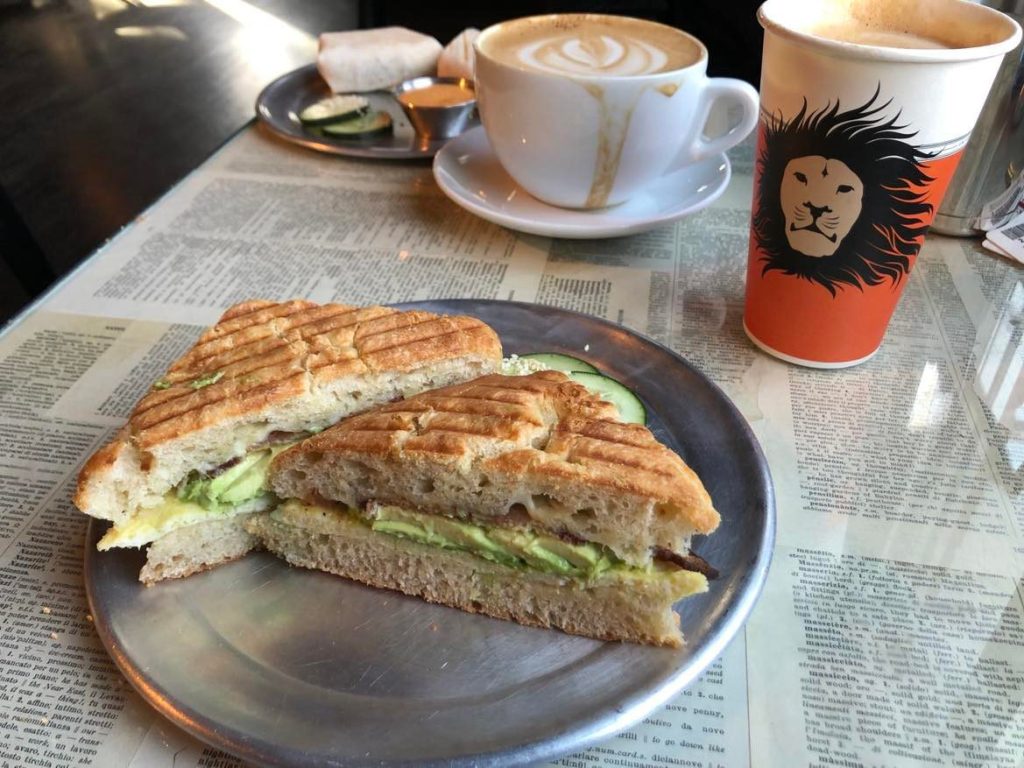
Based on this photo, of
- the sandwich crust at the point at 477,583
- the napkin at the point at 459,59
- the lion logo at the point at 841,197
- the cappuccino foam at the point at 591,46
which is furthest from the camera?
the napkin at the point at 459,59

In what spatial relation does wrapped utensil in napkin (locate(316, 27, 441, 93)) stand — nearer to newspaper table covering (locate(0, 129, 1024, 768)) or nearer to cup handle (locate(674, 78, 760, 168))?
newspaper table covering (locate(0, 129, 1024, 768))

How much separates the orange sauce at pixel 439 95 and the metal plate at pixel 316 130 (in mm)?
100

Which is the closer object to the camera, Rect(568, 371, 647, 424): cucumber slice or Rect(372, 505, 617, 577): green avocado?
Rect(372, 505, 617, 577): green avocado

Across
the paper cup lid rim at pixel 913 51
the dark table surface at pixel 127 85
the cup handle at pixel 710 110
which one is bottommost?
the dark table surface at pixel 127 85

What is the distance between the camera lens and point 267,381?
57.7 inches

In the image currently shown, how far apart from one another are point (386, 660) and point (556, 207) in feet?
5.24

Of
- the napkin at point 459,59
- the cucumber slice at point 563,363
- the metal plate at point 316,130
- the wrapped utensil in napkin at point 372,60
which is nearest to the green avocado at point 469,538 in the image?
the cucumber slice at point 563,363

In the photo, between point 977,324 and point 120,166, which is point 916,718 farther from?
point 120,166

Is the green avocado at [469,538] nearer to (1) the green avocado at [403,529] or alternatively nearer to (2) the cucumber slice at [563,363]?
(1) the green avocado at [403,529]

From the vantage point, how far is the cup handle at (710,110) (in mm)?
2088

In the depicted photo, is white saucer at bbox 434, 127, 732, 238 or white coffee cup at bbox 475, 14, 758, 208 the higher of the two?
white coffee cup at bbox 475, 14, 758, 208

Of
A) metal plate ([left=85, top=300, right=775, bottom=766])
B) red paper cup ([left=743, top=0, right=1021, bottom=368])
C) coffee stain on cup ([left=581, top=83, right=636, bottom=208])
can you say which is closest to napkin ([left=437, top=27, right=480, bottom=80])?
coffee stain on cup ([left=581, top=83, right=636, bottom=208])

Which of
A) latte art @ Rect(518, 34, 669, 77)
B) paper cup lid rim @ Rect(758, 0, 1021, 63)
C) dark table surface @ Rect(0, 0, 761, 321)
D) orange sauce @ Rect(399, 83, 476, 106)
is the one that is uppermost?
paper cup lid rim @ Rect(758, 0, 1021, 63)

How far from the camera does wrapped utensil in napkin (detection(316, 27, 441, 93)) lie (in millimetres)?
3281
